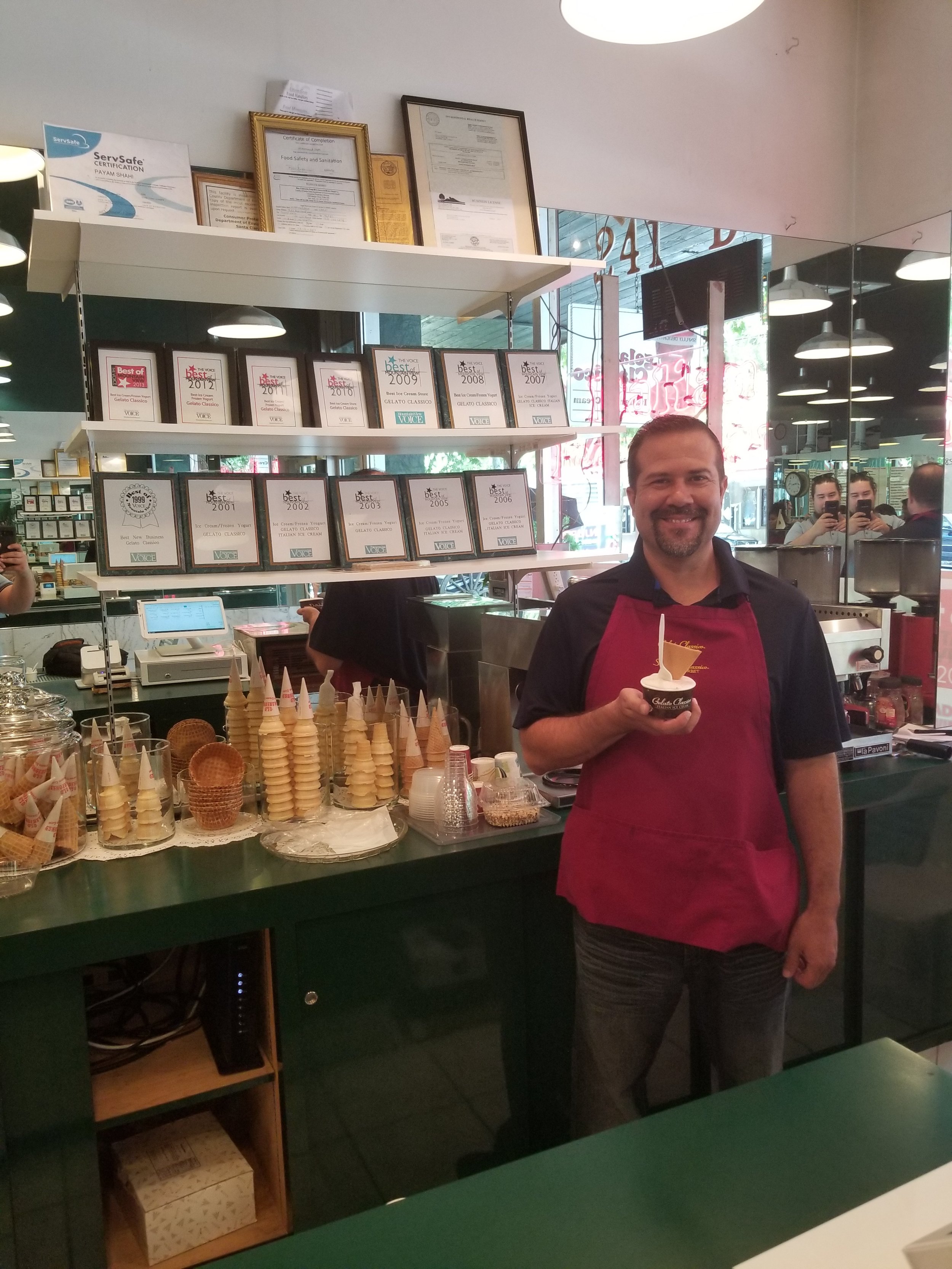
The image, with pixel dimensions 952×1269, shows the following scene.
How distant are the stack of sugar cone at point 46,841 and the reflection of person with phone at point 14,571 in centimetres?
116

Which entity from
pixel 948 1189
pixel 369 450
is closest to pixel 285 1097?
pixel 948 1189

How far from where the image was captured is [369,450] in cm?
279

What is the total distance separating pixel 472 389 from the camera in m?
2.71

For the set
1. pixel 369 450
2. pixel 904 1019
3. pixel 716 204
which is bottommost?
pixel 904 1019

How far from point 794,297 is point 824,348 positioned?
228 millimetres

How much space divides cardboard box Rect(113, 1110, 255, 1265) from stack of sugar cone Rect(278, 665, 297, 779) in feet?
2.86

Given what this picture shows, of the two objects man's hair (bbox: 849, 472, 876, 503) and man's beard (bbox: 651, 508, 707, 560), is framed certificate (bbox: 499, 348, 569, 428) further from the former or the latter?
man's hair (bbox: 849, 472, 876, 503)

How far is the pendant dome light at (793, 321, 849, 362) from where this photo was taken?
11.7 ft

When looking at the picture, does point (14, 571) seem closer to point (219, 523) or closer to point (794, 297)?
point (219, 523)

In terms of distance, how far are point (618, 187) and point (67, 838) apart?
266cm

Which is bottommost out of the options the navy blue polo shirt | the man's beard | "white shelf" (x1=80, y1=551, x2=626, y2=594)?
the navy blue polo shirt

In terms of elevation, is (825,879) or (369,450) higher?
(369,450)

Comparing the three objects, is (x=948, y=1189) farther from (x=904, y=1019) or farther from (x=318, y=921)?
(x=904, y=1019)

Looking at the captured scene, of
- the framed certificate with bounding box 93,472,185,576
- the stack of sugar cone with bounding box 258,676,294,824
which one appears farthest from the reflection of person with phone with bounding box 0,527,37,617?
the stack of sugar cone with bounding box 258,676,294,824
